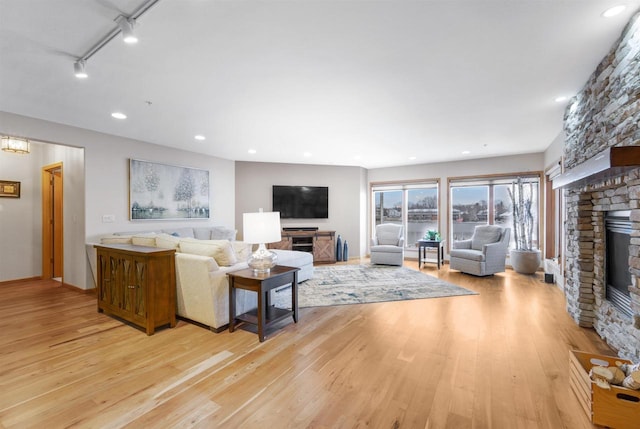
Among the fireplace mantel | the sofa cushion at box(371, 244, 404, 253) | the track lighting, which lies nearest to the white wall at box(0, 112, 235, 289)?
the track lighting

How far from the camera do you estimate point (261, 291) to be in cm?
269

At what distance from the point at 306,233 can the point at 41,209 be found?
530 cm

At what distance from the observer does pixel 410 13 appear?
6.19 ft

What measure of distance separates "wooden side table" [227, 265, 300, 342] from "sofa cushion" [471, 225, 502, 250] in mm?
4606

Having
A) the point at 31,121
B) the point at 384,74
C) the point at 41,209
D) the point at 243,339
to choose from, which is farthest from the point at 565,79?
the point at 41,209

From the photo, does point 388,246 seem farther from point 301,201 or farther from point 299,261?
point 299,261

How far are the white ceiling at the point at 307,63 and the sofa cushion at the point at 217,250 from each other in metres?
1.66

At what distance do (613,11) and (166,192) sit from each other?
19.8 feet

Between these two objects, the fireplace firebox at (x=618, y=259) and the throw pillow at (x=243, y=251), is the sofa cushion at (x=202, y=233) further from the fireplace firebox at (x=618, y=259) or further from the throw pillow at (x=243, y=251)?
the fireplace firebox at (x=618, y=259)

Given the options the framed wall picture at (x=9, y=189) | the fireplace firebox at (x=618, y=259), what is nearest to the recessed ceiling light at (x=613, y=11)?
the fireplace firebox at (x=618, y=259)

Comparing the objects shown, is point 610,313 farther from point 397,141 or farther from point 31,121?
point 31,121

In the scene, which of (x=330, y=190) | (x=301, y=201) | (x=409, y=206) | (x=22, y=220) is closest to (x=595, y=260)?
(x=409, y=206)

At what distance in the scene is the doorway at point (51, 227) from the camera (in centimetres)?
Result: 527

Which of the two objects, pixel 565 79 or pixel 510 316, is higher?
pixel 565 79
